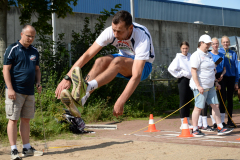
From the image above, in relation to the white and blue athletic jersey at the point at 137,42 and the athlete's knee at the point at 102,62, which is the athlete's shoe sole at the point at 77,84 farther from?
the white and blue athletic jersey at the point at 137,42

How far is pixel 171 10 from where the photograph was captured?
19.5 metres

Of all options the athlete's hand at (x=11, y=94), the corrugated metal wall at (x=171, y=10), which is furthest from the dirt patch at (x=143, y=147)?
the corrugated metal wall at (x=171, y=10)

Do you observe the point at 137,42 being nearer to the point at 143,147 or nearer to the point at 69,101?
the point at 69,101

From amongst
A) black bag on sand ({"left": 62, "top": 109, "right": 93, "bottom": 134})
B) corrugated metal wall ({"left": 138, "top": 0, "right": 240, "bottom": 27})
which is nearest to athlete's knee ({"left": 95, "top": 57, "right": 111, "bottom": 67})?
black bag on sand ({"left": 62, "top": 109, "right": 93, "bottom": 134})

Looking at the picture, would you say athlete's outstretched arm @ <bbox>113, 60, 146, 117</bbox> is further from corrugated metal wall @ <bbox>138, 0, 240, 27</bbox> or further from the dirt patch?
corrugated metal wall @ <bbox>138, 0, 240, 27</bbox>

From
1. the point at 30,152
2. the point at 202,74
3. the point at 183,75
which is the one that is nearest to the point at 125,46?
the point at 30,152

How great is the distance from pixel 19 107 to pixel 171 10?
15.8 m

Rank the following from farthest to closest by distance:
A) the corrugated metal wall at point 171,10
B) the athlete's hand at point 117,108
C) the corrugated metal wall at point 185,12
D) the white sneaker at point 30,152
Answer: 1. the corrugated metal wall at point 185,12
2. the corrugated metal wall at point 171,10
3. the white sneaker at point 30,152
4. the athlete's hand at point 117,108

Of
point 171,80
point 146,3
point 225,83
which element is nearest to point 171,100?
point 171,80

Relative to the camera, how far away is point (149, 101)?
12.0m

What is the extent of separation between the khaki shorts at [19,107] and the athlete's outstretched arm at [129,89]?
95.5 inches

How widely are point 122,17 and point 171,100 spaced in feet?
29.7

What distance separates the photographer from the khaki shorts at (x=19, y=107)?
5.29m

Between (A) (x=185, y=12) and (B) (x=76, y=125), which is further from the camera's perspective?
(A) (x=185, y=12)
